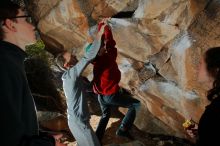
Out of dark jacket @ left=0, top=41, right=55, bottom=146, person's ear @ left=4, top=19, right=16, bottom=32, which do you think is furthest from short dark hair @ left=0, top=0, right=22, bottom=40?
dark jacket @ left=0, top=41, right=55, bottom=146

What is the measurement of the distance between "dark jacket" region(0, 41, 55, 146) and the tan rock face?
15.1ft

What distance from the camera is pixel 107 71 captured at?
21.2ft

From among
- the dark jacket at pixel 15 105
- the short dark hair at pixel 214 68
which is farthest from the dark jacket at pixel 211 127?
the dark jacket at pixel 15 105

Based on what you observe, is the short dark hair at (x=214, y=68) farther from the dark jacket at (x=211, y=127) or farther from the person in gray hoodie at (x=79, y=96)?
the person in gray hoodie at (x=79, y=96)

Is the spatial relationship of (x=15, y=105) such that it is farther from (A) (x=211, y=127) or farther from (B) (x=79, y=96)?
(B) (x=79, y=96)

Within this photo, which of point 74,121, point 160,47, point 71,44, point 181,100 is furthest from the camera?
point 71,44

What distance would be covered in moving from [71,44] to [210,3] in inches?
231

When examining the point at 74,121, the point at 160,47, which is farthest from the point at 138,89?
the point at 74,121

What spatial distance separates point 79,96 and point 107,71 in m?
0.82

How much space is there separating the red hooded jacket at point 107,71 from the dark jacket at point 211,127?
12.3ft

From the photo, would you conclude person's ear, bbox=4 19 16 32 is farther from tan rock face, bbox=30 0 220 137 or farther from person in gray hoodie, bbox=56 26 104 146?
tan rock face, bbox=30 0 220 137

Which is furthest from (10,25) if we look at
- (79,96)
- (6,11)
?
(79,96)

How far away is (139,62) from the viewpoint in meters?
8.73

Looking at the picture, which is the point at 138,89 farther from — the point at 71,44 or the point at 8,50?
the point at 8,50
